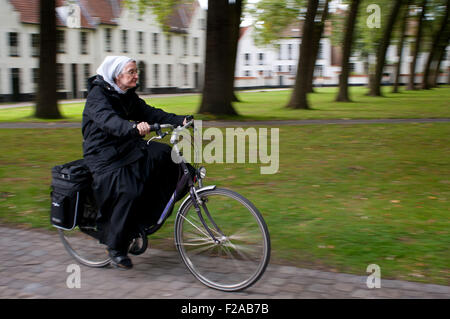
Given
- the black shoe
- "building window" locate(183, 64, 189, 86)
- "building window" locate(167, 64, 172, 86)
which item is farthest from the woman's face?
"building window" locate(183, 64, 189, 86)

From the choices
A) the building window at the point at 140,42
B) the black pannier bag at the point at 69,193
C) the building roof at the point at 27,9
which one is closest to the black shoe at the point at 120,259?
the black pannier bag at the point at 69,193

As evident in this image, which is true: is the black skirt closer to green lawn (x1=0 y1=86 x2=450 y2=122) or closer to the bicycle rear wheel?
the bicycle rear wheel

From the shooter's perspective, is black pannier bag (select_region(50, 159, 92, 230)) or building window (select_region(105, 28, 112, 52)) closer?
black pannier bag (select_region(50, 159, 92, 230))

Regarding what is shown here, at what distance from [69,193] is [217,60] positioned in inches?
476

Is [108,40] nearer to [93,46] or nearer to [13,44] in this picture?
[93,46]

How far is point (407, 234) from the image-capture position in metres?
5.56

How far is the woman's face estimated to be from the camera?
448cm

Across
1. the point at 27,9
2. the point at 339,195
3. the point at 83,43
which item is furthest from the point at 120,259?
the point at 83,43

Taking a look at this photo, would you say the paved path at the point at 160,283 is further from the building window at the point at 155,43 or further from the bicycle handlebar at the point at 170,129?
the building window at the point at 155,43

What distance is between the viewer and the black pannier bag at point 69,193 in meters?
4.62

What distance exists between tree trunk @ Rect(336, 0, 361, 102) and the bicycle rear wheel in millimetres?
24143

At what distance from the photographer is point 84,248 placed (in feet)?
16.8
